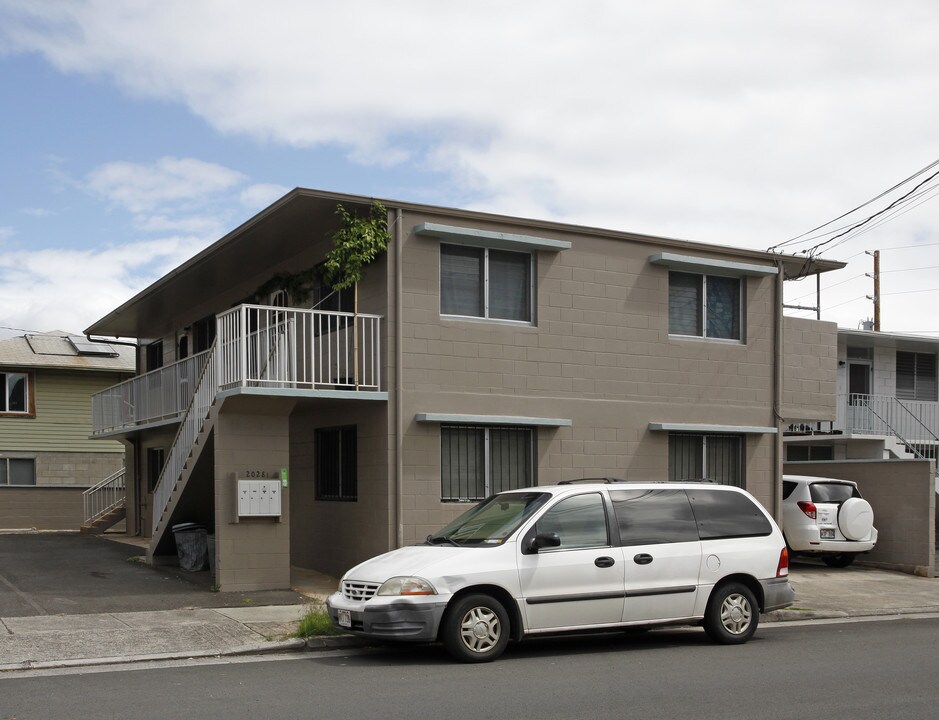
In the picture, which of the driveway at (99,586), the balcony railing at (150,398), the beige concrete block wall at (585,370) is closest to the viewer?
the driveway at (99,586)

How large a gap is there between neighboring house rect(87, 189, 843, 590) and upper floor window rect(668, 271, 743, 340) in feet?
0.12

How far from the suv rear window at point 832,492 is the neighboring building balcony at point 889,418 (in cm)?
752

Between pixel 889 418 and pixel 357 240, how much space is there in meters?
17.7

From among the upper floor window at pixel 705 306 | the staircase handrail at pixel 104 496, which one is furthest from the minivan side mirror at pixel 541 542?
the staircase handrail at pixel 104 496

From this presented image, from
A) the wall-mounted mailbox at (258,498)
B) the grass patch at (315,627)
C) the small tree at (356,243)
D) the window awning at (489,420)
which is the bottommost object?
the grass patch at (315,627)

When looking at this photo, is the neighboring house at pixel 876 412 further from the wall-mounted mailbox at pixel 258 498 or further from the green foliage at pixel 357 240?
the wall-mounted mailbox at pixel 258 498

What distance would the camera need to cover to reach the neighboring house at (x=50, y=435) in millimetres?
29406

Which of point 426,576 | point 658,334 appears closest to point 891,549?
point 658,334

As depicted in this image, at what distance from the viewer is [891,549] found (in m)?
19.3

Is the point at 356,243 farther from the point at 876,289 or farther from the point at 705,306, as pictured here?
the point at 876,289

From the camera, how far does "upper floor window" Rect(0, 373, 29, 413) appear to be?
99.1 ft

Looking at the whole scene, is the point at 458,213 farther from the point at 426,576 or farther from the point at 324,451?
the point at 426,576

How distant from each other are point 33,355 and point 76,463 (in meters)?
3.27

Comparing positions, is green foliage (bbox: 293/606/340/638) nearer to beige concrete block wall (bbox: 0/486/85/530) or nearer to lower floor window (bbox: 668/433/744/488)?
lower floor window (bbox: 668/433/744/488)
